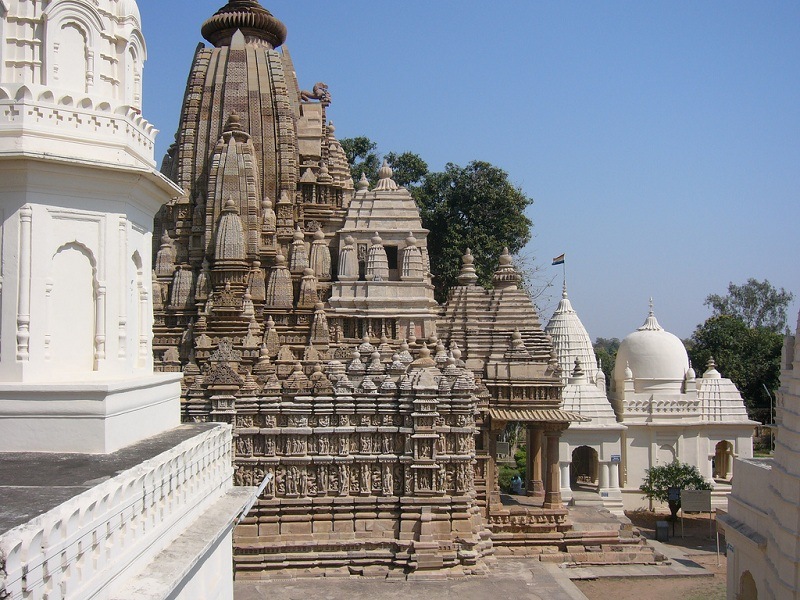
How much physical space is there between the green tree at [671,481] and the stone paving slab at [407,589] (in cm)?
966

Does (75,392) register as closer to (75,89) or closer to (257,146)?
(75,89)

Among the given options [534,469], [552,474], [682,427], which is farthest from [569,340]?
[552,474]

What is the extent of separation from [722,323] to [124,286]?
49847 millimetres

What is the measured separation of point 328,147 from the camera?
103 feet

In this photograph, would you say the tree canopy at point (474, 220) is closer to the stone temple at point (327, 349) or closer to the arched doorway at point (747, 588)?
the stone temple at point (327, 349)

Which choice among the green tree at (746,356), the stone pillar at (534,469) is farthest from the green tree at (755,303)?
the stone pillar at (534,469)

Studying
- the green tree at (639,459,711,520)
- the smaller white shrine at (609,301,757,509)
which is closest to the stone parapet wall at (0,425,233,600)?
A: the green tree at (639,459,711,520)

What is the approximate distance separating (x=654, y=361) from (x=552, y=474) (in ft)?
36.9

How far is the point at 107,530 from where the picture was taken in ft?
20.5

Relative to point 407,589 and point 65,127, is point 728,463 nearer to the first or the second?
point 407,589

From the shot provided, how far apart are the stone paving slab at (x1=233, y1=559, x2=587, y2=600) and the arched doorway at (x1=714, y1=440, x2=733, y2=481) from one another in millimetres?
14476

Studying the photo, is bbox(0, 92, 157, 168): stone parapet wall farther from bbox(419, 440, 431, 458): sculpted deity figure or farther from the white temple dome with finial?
bbox(419, 440, 431, 458): sculpted deity figure

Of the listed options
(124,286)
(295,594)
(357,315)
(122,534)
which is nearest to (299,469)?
(295,594)

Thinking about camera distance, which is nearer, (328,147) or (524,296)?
(524,296)
